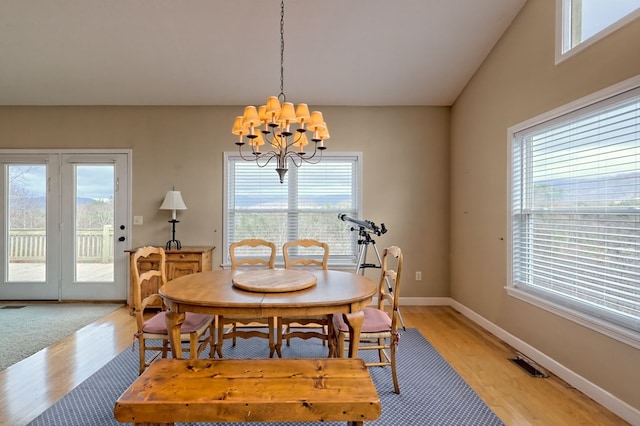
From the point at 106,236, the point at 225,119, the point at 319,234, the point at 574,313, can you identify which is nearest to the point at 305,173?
the point at 319,234

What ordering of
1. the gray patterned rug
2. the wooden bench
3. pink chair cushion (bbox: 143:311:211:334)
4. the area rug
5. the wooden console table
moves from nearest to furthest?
1. the wooden bench
2. the gray patterned rug
3. pink chair cushion (bbox: 143:311:211:334)
4. the area rug
5. the wooden console table

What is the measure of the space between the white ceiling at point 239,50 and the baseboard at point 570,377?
2794 mm

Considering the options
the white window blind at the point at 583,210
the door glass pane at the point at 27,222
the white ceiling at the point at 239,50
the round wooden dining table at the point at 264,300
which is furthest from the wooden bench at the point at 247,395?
the door glass pane at the point at 27,222

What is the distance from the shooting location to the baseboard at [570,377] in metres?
1.92

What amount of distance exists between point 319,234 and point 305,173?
2.72ft

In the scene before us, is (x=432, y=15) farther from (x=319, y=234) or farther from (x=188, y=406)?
(x=188, y=406)

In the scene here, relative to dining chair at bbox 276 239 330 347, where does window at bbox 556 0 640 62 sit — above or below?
above

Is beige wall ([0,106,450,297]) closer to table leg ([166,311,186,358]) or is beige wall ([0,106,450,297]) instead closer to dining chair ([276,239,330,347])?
dining chair ([276,239,330,347])

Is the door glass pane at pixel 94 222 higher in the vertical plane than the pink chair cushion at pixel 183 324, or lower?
higher

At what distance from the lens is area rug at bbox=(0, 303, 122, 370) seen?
287cm

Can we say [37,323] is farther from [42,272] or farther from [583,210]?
[583,210]

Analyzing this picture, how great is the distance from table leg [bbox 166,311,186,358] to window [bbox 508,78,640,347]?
265cm

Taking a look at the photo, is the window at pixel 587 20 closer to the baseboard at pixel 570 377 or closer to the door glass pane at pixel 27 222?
the baseboard at pixel 570 377

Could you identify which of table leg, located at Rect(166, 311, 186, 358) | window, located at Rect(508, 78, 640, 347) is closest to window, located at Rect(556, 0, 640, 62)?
window, located at Rect(508, 78, 640, 347)
